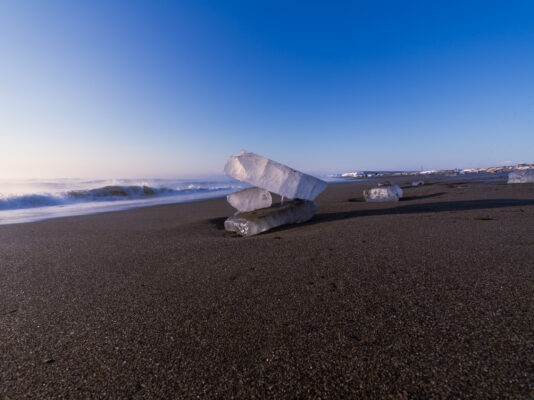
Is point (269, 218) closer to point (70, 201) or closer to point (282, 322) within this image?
point (282, 322)

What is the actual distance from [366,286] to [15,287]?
2.56 metres

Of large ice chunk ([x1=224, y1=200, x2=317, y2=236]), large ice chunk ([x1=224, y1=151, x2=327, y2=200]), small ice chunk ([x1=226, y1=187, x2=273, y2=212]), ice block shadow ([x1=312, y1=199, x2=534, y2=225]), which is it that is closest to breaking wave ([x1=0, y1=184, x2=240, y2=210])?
small ice chunk ([x1=226, y1=187, x2=273, y2=212])

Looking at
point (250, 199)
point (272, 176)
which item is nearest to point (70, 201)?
point (250, 199)

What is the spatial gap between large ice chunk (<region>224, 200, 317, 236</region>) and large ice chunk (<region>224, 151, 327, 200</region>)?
42 centimetres

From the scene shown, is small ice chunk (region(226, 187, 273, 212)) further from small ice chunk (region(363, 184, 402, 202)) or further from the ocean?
the ocean

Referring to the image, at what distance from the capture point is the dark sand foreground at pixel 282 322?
2.70ft

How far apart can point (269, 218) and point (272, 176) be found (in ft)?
2.06

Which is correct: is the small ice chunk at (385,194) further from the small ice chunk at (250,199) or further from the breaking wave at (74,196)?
the breaking wave at (74,196)

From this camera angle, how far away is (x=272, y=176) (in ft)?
11.0

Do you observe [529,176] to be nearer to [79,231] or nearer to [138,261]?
[138,261]

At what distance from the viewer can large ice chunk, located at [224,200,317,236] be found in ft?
10.8

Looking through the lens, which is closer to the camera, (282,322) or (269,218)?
(282,322)

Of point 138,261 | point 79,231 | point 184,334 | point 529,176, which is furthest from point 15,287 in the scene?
point 529,176

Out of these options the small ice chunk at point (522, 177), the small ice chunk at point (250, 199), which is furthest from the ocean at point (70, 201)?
the small ice chunk at point (522, 177)
